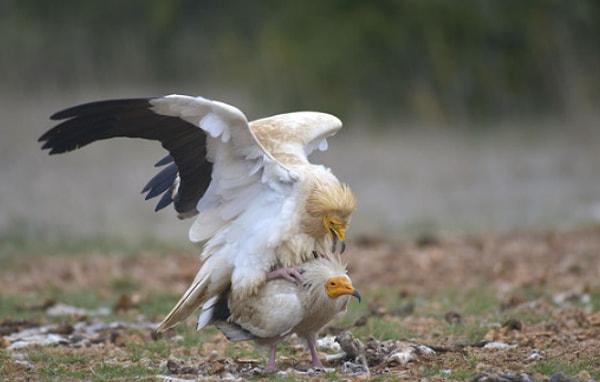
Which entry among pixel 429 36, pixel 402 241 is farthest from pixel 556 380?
pixel 429 36

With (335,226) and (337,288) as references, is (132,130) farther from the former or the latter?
(337,288)

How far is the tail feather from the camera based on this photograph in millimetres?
6895

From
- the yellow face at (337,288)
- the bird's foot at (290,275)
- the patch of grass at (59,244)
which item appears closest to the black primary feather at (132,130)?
the bird's foot at (290,275)

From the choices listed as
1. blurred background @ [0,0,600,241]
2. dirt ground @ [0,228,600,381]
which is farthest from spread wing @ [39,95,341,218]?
blurred background @ [0,0,600,241]

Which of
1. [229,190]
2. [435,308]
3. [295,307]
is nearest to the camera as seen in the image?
[295,307]

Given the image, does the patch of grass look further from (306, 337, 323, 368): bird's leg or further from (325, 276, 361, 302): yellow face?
(325, 276, 361, 302): yellow face

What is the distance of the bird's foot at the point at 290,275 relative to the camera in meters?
6.57

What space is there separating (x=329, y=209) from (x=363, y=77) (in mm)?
14882

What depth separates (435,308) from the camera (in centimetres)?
906

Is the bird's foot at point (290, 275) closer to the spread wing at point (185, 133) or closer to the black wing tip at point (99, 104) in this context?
the spread wing at point (185, 133)

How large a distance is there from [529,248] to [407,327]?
16.6 feet

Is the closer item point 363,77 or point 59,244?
point 59,244

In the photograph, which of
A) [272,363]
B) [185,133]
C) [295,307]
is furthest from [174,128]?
[272,363]

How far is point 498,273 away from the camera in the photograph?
11094 millimetres
